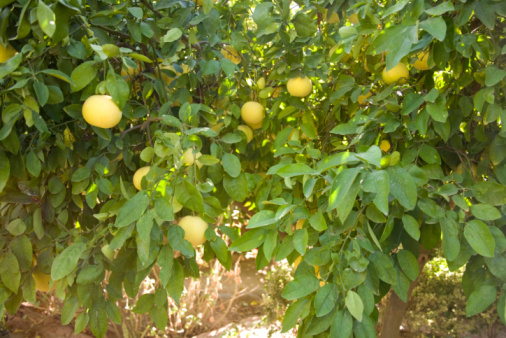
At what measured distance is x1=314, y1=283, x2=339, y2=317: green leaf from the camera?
0.93 m

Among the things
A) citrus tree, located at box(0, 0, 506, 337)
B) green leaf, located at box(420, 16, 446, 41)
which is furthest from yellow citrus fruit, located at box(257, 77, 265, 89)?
green leaf, located at box(420, 16, 446, 41)

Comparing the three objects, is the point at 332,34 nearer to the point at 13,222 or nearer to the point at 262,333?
the point at 13,222

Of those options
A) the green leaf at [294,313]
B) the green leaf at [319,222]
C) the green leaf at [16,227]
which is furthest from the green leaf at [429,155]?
the green leaf at [16,227]

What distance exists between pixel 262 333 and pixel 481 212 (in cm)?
271

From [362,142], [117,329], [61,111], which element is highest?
[61,111]

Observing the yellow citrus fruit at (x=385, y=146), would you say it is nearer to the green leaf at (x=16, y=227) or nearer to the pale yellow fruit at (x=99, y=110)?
the pale yellow fruit at (x=99, y=110)

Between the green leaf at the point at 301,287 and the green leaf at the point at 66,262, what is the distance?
505mm

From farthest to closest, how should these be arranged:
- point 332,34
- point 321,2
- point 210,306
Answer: point 210,306 → point 332,34 → point 321,2

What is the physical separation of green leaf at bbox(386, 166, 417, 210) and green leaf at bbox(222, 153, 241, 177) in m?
0.48

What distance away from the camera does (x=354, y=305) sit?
35.0 inches

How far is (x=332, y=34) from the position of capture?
1.49 meters

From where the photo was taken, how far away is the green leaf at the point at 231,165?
49.2 inches

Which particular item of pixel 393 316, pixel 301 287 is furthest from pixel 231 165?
pixel 393 316

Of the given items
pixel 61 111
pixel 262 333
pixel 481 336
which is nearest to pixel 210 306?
pixel 262 333
